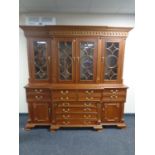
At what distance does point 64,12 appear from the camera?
11.6ft

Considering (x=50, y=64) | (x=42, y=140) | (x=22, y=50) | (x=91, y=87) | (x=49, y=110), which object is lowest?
(x=42, y=140)

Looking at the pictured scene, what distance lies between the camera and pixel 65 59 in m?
3.21

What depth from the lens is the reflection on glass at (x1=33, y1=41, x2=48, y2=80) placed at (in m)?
3.21

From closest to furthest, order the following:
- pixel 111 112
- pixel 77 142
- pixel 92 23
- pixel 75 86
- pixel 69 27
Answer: pixel 77 142, pixel 69 27, pixel 75 86, pixel 111 112, pixel 92 23

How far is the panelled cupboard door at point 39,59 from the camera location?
320cm

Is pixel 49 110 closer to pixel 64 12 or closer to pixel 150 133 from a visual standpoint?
pixel 64 12

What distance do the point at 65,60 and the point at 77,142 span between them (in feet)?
4.75

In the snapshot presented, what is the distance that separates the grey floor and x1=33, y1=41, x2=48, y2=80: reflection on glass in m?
1.04

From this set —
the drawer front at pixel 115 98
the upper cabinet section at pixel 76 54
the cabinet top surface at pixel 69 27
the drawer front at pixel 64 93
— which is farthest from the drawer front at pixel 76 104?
the cabinet top surface at pixel 69 27

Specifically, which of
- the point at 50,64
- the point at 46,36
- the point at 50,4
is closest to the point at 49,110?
the point at 50,64

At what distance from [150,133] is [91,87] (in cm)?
237

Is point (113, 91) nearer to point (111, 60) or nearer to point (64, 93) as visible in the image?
point (111, 60)

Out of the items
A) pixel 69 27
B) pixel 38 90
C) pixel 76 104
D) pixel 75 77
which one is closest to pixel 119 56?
pixel 75 77

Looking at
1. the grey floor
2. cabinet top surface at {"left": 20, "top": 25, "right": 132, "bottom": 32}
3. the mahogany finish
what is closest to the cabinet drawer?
the mahogany finish
